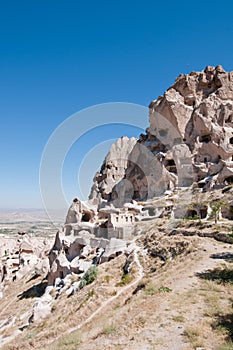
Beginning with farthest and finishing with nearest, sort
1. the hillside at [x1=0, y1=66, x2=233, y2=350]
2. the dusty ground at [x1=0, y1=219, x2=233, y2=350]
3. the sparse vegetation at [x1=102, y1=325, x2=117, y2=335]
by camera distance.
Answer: the hillside at [x1=0, y1=66, x2=233, y2=350] < the sparse vegetation at [x1=102, y1=325, x2=117, y2=335] < the dusty ground at [x1=0, y1=219, x2=233, y2=350]

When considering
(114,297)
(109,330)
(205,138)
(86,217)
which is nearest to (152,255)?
(114,297)

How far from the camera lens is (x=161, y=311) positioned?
8.73 meters

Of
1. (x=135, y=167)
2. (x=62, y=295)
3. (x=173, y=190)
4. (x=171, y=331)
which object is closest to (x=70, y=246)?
(x=62, y=295)

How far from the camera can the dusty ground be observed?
280 inches

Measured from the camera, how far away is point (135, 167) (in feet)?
188

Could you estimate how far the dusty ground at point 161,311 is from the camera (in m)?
7.12

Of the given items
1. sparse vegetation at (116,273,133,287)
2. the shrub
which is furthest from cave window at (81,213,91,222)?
sparse vegetation at (116,273,133,287)

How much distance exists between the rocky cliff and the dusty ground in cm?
2400

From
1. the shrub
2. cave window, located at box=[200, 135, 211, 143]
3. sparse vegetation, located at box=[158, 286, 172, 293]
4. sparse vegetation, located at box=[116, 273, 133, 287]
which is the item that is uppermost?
cave window, located at box=[200, 135, 211, 143]

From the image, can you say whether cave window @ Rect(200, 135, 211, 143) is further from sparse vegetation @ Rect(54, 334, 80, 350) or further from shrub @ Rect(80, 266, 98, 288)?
sparse vegetation @ Rect(54, 334, 80, 350)

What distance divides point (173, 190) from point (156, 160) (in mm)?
9092

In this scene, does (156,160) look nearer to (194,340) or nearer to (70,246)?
(70,246)

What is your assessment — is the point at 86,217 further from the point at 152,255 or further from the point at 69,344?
the point at 69,344

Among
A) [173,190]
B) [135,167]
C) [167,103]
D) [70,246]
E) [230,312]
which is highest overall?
[167,103]
